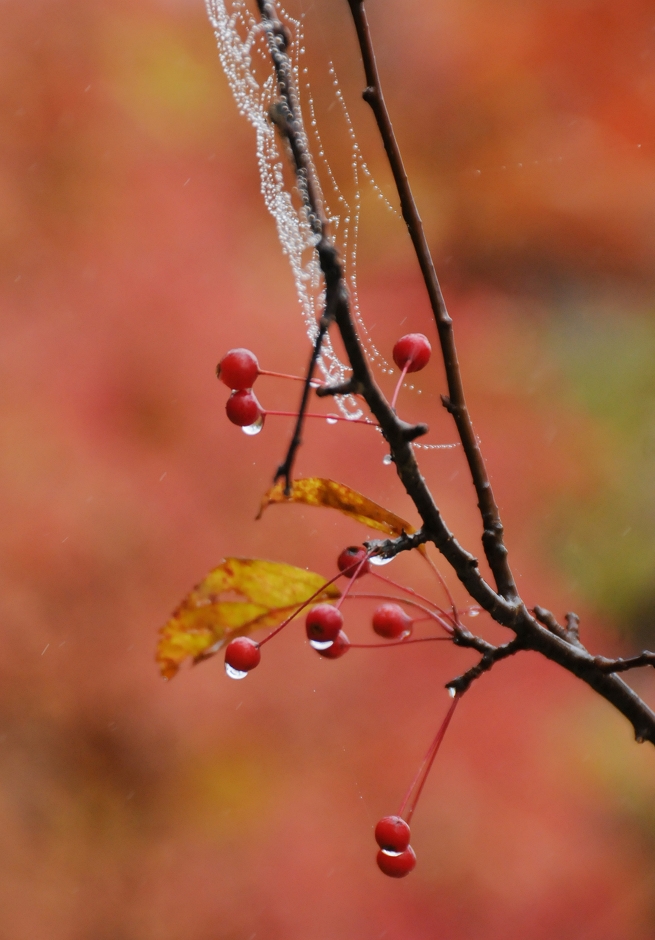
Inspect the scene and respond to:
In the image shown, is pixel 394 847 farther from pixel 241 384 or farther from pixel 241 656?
pixel 241 384

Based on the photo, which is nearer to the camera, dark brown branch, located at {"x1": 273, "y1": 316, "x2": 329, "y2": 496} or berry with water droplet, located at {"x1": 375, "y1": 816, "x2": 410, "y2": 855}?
dark brown branch, located at {"x1": 273, "y1": 316, "x2": 329, "y2": 496}

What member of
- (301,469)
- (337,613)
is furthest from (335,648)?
(301,469)

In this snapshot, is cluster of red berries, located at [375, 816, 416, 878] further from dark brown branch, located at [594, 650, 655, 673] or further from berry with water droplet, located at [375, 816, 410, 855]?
dark brown branch, located at [594, 650, 655, 673]

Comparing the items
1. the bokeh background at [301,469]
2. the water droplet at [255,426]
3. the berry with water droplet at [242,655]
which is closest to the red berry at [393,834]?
the berry with water droplet at [242,655]

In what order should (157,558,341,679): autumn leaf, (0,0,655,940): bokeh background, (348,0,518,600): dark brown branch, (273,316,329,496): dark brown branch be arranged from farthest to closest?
(0,0,655,940): bokeh background
(157,558,341,679): autumn leaf
(348,0,518,600): dark brown branch
(273,316,329,496): dark brown branch

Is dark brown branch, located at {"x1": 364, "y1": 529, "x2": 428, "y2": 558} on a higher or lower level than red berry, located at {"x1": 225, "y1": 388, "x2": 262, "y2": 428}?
lower

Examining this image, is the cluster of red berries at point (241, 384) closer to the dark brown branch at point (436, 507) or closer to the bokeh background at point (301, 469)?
the dark brown branch at point (436, 507)

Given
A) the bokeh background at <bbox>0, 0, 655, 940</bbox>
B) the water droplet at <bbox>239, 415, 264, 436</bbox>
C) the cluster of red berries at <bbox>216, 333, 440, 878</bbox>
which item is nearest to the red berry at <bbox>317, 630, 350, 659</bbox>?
the cluster of red berries at <bbox>216, 333, 440, 878</bbox>
